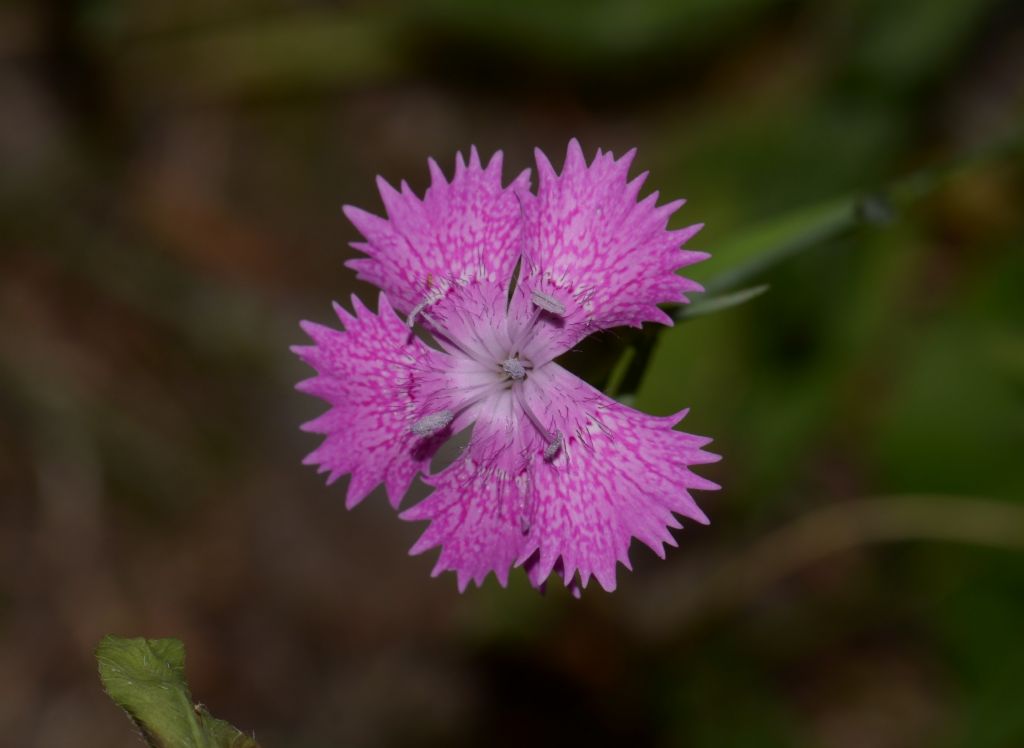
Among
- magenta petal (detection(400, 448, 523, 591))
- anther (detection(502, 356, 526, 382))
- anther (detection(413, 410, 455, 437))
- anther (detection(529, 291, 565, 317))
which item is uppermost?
anther (detection(529, 291, 565, 317))

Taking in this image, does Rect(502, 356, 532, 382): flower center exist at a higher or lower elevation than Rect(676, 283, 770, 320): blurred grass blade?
lower

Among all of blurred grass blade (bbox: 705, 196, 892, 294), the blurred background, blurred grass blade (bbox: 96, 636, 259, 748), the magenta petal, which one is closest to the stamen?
the magenta petal

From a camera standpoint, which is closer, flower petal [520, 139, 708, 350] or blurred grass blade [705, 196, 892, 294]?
flower petal [520, 139, 708, 350]

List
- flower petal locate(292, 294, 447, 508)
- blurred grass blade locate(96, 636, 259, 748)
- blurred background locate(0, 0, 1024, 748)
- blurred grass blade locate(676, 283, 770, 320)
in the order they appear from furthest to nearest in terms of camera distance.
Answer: blurred background locate(0, 0, 1024, 748) < flower petal locate(292, 294, 447, 508) < blurred grass blade locate(676, 283, 770, 320) < blurred grass blade locate(96, 636, 259, 748)

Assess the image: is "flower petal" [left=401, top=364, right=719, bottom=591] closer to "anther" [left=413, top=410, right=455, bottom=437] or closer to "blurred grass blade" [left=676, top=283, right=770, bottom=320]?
"anther" [left=413, top=410, right=455, bottom=437]

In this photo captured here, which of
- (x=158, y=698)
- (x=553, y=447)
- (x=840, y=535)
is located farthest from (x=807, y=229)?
(x=840, y=535)

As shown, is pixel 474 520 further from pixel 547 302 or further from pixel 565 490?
pixel 547 302

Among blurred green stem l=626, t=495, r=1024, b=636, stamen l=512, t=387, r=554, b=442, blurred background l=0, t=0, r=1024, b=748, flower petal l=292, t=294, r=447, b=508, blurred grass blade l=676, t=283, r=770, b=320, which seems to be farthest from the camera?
blurred background l=0, t=0, r=1024, b=748

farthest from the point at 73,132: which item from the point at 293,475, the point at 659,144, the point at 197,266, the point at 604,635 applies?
the point at 604,635
